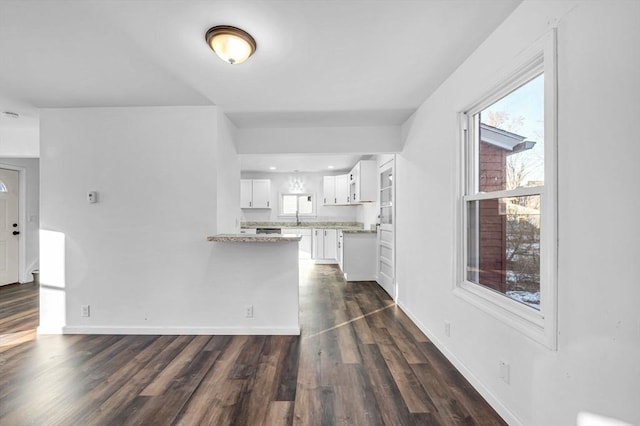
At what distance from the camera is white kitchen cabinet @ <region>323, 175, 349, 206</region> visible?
689 cm

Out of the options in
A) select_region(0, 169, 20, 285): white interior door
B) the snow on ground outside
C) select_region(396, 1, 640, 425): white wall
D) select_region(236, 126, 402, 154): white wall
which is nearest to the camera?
select_region(396, 1, 640, 425): white wall

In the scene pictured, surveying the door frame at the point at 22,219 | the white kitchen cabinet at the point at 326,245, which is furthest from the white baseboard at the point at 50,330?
the white kitchen cabinet at the point at 326,245

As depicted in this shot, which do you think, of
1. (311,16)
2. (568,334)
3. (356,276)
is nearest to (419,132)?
(311,16)

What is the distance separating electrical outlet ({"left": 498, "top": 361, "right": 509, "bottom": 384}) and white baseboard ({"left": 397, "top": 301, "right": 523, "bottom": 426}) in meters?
0.16

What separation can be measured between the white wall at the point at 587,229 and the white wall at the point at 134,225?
200 cm

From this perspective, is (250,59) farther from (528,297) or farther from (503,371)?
(503,371)

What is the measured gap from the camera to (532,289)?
63.6 inches

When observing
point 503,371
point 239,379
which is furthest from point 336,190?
point 503,371

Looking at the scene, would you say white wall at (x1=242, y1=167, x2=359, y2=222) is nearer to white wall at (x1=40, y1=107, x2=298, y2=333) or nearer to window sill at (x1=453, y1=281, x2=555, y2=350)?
white wall at (x1=40, y1=107, x2=298, y2=333)

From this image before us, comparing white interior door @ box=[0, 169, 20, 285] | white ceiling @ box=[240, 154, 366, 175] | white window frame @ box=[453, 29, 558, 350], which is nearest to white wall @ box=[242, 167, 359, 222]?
white ceiling @ box=[240, 154, 366, 175]

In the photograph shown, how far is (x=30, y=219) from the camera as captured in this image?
16.7 ft

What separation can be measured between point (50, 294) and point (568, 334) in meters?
4.23

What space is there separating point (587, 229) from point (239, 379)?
227 centimetres

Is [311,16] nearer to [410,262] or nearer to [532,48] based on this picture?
[532,48]
